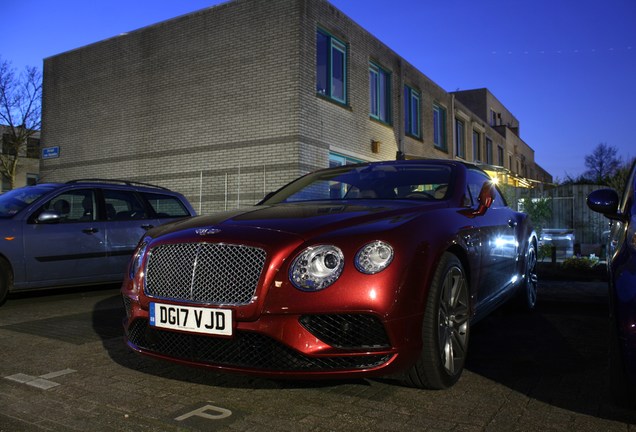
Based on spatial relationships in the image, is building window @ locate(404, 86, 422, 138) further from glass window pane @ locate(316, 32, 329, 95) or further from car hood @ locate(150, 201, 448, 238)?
car hood @ locate(150, 201, 448, 238)

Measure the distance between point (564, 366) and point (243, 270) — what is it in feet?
7.50

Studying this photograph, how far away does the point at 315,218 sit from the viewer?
114 inches

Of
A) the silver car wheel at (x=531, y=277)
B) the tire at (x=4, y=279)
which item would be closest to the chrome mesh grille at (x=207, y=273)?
the silver car wheel at (x=531, y=277)

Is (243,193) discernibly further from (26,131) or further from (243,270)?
(26,131)

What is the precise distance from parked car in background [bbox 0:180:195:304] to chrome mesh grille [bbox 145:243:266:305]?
3946 mm

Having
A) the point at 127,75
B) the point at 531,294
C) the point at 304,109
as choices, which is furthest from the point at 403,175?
the point at 127,75

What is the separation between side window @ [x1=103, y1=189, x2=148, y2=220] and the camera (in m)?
7.06

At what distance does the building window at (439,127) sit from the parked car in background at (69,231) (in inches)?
566

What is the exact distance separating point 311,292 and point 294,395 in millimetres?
747

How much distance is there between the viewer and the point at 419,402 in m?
2.75

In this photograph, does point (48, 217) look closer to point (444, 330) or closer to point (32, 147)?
point (444, 330)

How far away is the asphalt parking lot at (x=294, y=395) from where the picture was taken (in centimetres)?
249

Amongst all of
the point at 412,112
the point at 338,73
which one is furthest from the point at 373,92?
the point at 412,112

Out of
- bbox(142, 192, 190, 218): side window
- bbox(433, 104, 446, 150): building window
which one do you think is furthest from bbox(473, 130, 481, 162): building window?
bbox(142, 192, 190, 218): side window
